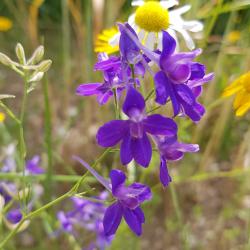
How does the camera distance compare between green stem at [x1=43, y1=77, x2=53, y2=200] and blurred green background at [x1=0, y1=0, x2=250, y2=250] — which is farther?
blurred green background at [x1=0, y1=0, x2=250, y2=250]

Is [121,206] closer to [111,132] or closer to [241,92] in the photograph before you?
[111,132]

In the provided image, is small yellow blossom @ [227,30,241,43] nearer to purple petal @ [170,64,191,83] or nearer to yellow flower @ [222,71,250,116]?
yellow flower @ [222,71,250,116]

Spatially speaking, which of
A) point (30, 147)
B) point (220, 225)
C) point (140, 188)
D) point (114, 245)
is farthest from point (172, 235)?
point (140, 188)

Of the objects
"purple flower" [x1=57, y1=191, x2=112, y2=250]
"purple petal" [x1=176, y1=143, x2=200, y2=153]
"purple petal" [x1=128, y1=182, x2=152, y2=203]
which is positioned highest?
"purple petal" [x1=176, y1=143, x2=200, y2=153]

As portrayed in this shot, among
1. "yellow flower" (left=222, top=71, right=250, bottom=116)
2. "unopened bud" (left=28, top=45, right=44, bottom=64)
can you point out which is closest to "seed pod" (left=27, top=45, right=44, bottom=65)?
"unopened bud" (left=28, top=45, right=44, bottom=64)

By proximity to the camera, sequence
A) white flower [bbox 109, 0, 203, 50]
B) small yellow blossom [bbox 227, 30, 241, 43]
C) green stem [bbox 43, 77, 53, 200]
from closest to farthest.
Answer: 1. green stem [bbox 43, 77, 53, 200]
2. white flower [bbox 109, 0, 203, 50]
3. small yellow blossom [bbox 227, 30, 241, 43]

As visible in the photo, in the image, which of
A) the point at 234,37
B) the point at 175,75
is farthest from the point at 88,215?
the point at 234,37

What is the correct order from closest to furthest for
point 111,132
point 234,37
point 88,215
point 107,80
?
point 111,132
point 107,80
point 88,215
point 234,37

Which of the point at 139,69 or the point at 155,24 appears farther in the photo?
the point at 155,24
